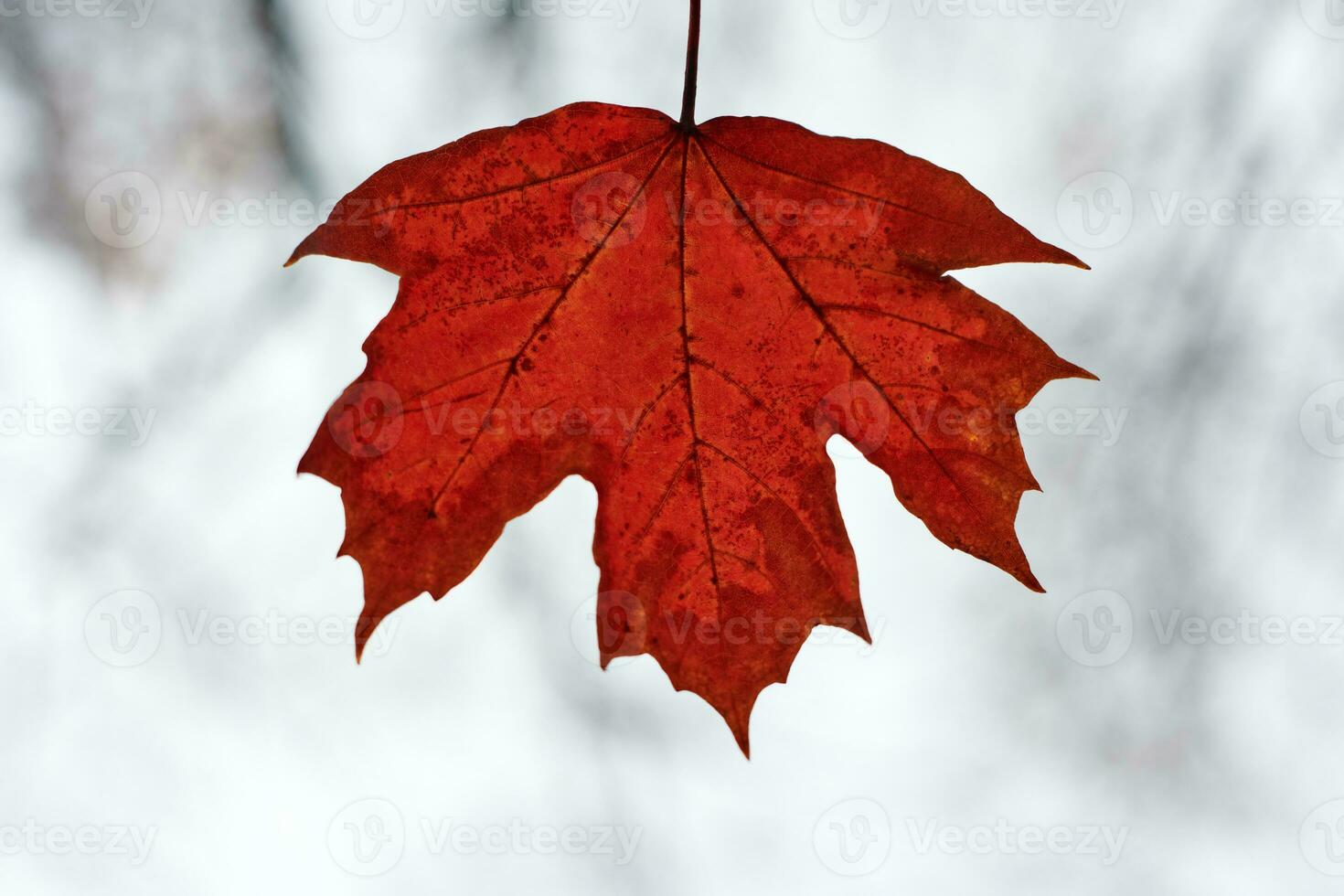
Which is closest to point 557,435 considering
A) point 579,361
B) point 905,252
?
point 579,361

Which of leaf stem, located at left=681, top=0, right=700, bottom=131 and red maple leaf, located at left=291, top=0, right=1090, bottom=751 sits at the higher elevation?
leaf stem, located at left=681, top=0, right=700, bottom=131

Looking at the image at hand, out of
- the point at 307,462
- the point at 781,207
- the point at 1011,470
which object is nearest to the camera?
the point at 307,462

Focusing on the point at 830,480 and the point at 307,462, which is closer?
the point at 307,462

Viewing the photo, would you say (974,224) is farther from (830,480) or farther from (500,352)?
(500,352)

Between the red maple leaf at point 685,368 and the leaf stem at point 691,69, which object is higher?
the leaf stem at point 691,69

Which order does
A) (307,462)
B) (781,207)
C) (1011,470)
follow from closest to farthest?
(307,462)
(1011,470)
(781,207)
